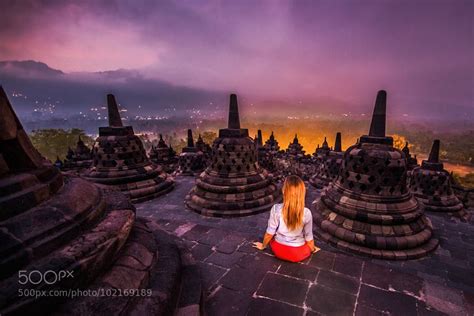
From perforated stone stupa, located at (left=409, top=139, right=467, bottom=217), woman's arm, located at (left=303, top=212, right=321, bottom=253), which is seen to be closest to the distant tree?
woman's arm, located at (left=303, top=212, right=321, bottom=253)

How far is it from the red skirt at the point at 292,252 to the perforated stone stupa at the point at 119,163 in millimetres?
7094

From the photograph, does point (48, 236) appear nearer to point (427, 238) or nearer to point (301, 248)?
point (301, 248)

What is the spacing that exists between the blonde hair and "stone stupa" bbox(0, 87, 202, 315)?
1652 mm

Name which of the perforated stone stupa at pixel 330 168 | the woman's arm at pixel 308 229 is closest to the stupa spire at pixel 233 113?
the woman's arm at pixel 308 229

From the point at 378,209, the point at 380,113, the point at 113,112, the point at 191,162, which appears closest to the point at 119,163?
the point at 113,112

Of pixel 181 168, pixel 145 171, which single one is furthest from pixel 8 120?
pixel 181 168

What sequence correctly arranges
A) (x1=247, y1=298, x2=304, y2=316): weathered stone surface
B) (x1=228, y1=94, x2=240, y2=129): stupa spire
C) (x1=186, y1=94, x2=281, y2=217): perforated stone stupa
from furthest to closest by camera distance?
(x1=228, y1=94, x2=240, y2=129): stupa spire → (x1=186, y1=94, x2=281, y2=217): perforated stone stupa → (x1=247, y1=298, x2=304, y2=316): weathered stone surface

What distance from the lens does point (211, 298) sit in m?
2.94

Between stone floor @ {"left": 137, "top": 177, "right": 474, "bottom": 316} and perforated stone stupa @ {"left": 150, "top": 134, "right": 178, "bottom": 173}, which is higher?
stone floor @ {"left": 137, "top": 177, "right": 474, "bottom": 316}

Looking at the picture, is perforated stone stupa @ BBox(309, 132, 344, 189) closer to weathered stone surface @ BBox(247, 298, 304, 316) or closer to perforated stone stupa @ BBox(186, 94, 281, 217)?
perforated stone stupa @ BBox(186, 94, 281, 217)

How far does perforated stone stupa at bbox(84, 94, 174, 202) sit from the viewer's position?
8.80 m

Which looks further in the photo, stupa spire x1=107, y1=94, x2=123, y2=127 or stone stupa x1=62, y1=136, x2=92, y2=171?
stone stupa x1=62, y1=136, x2=92, y2=171

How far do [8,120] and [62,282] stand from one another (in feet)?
5.69

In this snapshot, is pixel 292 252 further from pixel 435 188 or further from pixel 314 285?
pixel 435 188
